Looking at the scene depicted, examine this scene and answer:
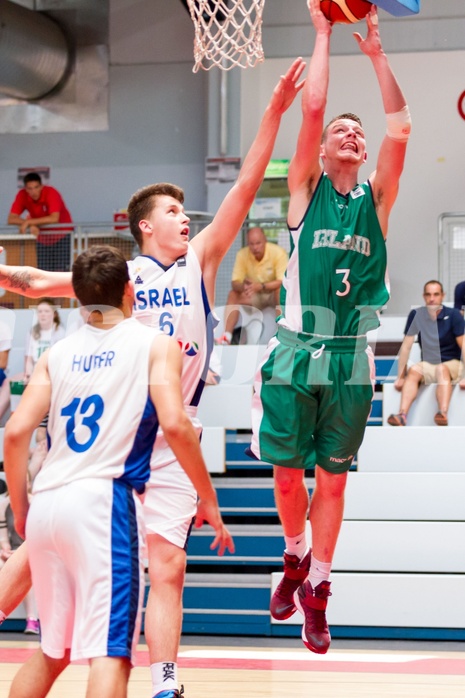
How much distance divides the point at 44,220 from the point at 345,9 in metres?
8.35

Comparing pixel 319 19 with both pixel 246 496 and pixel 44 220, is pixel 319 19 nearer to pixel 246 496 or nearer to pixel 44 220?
pixel 246 496

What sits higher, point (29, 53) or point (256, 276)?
point (29, 53)

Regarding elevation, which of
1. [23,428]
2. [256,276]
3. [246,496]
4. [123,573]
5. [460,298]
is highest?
[256,276]

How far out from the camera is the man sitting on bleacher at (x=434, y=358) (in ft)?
29.6

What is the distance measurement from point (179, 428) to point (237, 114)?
10.5m

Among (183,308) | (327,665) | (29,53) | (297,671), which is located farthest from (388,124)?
(29,53)

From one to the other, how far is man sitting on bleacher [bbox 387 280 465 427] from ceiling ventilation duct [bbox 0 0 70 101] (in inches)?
278

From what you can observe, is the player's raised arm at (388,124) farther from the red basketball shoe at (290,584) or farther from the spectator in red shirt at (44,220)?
the spectator in red shirt at (44,220)

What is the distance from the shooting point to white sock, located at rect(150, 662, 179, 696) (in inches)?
159

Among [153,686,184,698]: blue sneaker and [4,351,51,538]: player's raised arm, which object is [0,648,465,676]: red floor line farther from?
[4,351,51,538]: player's raised arm

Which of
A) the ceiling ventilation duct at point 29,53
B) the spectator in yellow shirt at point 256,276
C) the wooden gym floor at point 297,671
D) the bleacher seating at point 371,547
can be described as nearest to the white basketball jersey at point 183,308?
the wooden gym floor at point 297,671

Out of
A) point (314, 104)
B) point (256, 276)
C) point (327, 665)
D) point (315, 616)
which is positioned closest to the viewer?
point (314, 104)

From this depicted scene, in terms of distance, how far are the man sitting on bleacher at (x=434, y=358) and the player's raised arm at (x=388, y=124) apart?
4516 mm

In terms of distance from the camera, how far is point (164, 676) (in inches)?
159
